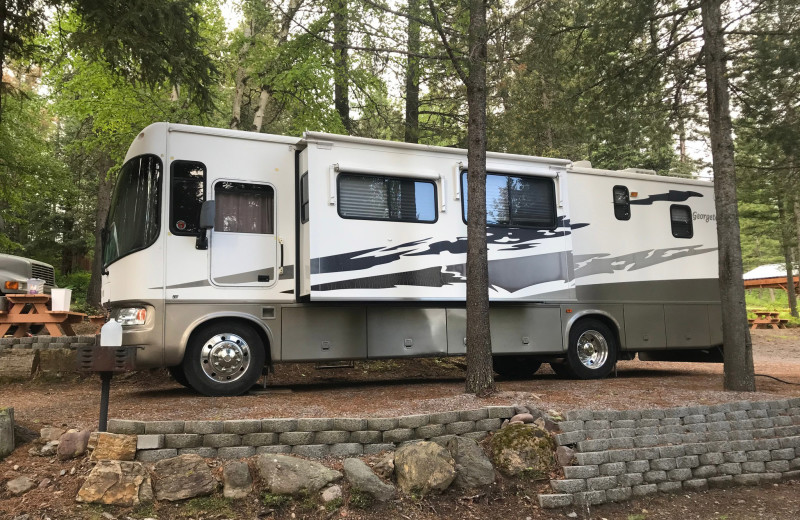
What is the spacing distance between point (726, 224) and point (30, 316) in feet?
31.5

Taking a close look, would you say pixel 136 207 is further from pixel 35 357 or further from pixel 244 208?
pixel 35 357

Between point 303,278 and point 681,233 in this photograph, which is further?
point 681,233

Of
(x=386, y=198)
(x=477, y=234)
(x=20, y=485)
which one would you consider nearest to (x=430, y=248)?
(x=386, y=198)

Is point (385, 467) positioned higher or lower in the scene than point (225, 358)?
lower

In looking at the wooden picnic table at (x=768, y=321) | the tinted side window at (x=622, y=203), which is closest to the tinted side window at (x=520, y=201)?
the tinted side window at (x=622, y=203)

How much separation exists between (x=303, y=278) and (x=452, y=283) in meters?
1.88

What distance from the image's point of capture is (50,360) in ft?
26.7

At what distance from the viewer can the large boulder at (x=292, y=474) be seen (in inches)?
171

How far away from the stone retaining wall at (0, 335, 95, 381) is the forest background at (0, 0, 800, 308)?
3.15 meters

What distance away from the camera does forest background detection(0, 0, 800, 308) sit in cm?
725

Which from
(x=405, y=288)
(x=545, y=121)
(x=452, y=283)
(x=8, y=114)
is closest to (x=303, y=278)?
(x=405, y=288)

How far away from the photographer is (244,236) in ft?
22.8

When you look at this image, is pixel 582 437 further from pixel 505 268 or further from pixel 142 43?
pixel 142 43

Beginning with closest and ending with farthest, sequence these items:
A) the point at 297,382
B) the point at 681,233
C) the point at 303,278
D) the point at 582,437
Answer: the point at 582,437
the point at 303,278
the point at 297,382
the point at 681,233
